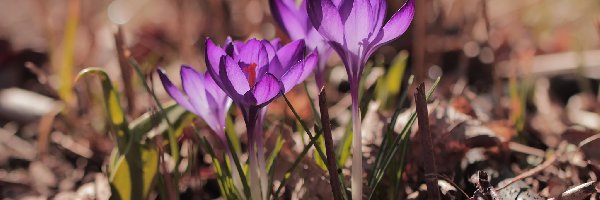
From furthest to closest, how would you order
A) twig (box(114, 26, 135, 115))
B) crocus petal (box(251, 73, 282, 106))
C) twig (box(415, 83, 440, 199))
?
twig (box(114, 26, 135, 115)) < twig (box(415, 83, 440, 199)) < crocus petal (box(251, 73, 282, 106))

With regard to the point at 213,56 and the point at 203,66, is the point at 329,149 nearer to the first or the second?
the point at 213,56

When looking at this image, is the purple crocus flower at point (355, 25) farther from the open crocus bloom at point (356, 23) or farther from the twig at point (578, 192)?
the twig at point (578, 192)

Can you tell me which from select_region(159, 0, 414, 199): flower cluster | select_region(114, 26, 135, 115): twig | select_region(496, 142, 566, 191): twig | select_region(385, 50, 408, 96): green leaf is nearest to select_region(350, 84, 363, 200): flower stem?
select_region(159, 0, 414, 199): flower cluster

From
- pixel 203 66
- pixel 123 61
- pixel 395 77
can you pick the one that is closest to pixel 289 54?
pixel 123 61

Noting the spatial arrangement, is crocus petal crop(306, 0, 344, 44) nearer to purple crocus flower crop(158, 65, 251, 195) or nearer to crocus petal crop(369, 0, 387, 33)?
crocus petal crop(369, 0, 387, 33)

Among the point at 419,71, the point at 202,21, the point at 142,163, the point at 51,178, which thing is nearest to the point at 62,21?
the point at 202,21

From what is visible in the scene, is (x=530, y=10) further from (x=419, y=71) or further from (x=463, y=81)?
(x=419, y=71)
